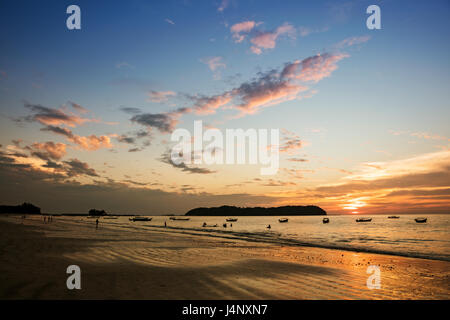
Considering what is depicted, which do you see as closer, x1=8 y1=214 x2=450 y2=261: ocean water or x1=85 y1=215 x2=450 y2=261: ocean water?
x1=85 y1=215 x2=450 y2=261: ocean water

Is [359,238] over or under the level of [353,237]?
over

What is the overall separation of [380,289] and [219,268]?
355 inches

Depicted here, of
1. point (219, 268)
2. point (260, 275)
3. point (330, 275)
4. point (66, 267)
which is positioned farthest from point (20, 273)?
point (330, 275)

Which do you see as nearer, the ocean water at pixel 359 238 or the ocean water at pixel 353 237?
the ocean water at pixel 359 238

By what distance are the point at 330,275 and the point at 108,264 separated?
13618 millimetres

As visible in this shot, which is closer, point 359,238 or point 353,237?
point 359,238
